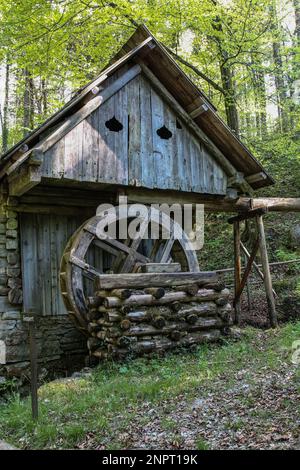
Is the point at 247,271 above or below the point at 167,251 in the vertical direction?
below

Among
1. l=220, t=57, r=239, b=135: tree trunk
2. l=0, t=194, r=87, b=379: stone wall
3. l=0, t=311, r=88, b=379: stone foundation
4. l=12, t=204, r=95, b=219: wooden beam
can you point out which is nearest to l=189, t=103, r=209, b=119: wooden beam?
l=12, t=204, r=95, b=219: wooden beam

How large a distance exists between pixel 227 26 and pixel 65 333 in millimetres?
9861

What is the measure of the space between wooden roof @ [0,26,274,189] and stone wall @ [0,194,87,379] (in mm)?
1177

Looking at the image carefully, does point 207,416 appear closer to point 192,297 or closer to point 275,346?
point 275,346

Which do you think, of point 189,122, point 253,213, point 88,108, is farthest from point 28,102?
point 253,213

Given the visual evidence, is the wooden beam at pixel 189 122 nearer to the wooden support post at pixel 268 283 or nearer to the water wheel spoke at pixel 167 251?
the wooden support post at pixel 268 283

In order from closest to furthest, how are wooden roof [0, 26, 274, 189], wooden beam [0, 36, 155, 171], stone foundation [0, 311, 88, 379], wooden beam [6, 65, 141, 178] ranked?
wooden beam [6, 65, 141, 178] → wooden beam [0, 36, 155, 171] → wooden roof [0, 26, 274, 189] → stone foundation [0, 311, 88, 379]

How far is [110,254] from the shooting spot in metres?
10.3

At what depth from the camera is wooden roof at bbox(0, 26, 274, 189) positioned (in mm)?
8453

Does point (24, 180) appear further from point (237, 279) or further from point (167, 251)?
point (237, 279)

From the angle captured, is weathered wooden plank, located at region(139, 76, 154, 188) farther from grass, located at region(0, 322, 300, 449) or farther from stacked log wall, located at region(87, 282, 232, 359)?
grass, located at region(0, 322, 300, 449)

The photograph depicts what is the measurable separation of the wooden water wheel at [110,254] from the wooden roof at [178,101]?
6.41 ft

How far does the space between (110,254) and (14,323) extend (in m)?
2.68

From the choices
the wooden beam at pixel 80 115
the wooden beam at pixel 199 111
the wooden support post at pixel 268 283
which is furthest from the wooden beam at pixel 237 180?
the wooden beam at pixel 80 115
